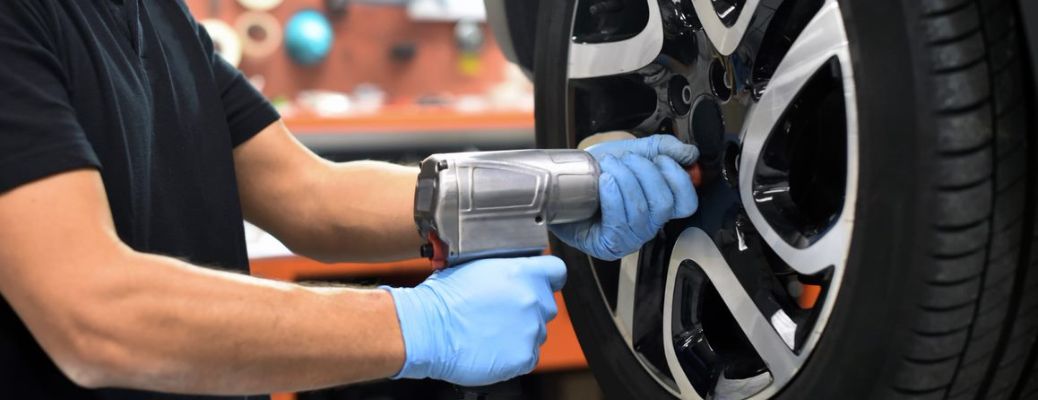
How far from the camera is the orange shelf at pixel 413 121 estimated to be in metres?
2.75

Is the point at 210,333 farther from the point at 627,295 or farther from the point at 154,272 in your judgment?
the point at 627,295

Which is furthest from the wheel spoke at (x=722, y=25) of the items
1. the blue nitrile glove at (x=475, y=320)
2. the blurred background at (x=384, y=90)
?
the blurred background at (x=384, y=90)

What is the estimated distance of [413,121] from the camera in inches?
113

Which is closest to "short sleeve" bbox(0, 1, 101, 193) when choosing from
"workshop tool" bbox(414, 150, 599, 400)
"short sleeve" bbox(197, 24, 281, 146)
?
"workshop tool" bbox(414, 150, 599, 400)

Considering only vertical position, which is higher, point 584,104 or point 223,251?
point 584,104

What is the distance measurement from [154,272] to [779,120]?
539 millimetres

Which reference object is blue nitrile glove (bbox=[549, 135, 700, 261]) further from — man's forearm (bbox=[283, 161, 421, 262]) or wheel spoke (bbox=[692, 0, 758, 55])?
man's forearm (bbox=[283, 161, 421, 262])

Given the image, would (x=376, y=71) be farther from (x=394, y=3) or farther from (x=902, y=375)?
(x=902, y=375)

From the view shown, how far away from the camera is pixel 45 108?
0.82 m

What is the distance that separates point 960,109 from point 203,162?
888 millimetres

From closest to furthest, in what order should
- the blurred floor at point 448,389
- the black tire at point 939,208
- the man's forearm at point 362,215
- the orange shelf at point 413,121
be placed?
1. the black tire at point 939,208
2. the man's forearm at point 362,215
3. the blurred floor at point 448,389
4. the orange shelf at point 413,121

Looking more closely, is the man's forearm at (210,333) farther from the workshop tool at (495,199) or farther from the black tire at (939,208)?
the black tire at (939,208)

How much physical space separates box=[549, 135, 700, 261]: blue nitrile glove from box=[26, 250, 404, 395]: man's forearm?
0.23m

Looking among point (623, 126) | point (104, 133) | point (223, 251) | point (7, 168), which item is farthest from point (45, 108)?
point (623, 126)
